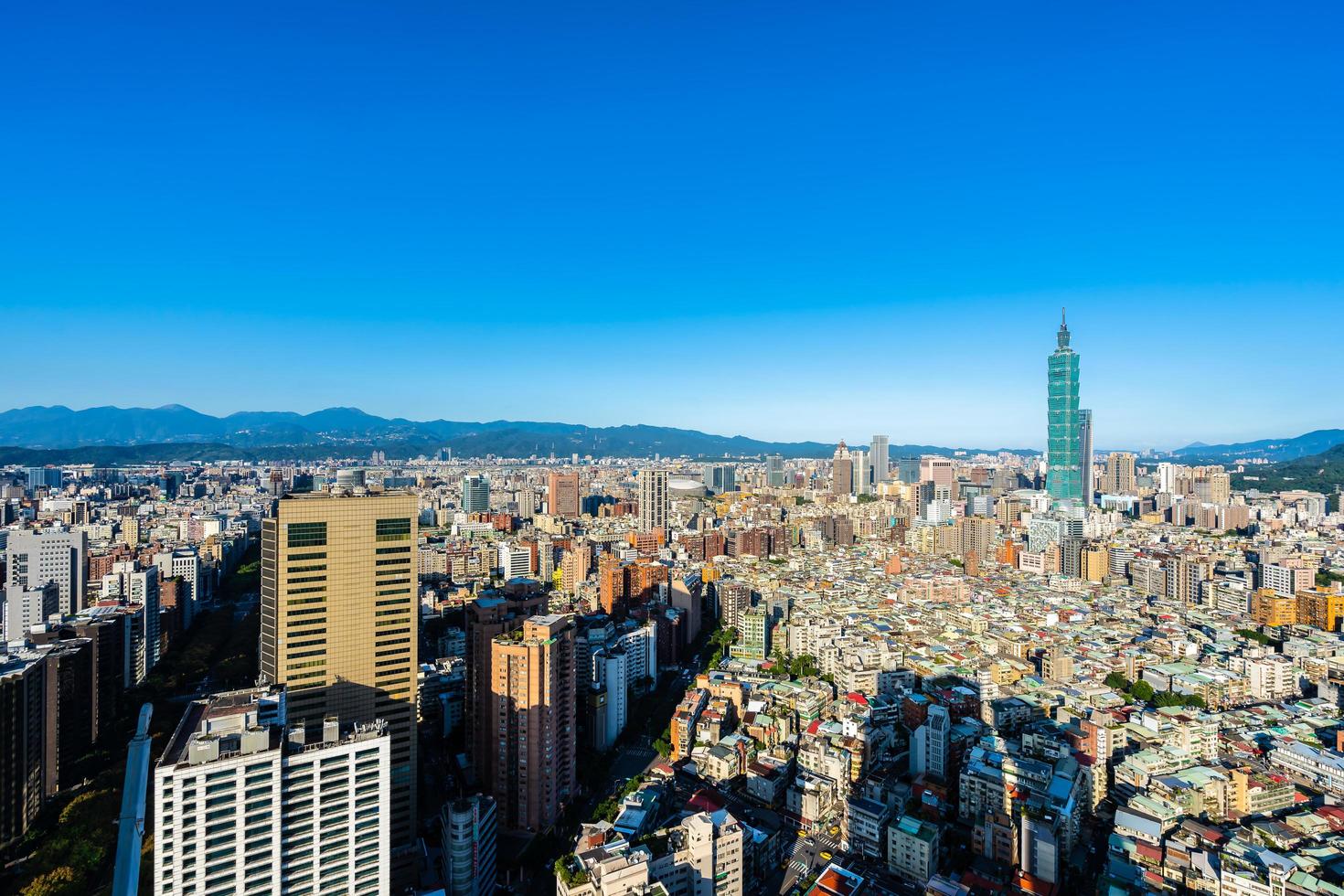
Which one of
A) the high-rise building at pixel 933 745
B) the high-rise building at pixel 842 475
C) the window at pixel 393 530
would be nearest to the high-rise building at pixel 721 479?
the high-rise building at pixel 842 475

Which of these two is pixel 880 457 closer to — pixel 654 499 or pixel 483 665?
pixel 654 499

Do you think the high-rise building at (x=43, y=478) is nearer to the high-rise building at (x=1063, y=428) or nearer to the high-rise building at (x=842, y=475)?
the high-rise building at (x=842, y=475)

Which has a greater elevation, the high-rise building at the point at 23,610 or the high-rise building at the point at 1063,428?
the high-rise building at the point at 1063,428

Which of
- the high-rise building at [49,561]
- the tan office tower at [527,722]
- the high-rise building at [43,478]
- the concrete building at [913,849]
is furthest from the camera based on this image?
the high-rise building at [43,478]

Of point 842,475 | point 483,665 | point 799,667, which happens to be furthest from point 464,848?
point 842,475

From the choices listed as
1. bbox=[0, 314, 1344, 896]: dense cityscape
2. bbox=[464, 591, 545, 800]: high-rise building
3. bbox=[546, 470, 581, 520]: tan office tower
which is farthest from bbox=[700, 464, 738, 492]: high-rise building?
bbox=[464, 591, 545, 800]: high-rise building

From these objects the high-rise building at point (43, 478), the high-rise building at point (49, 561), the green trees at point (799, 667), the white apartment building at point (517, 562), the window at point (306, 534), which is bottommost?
the green trees at point (799, 667)
